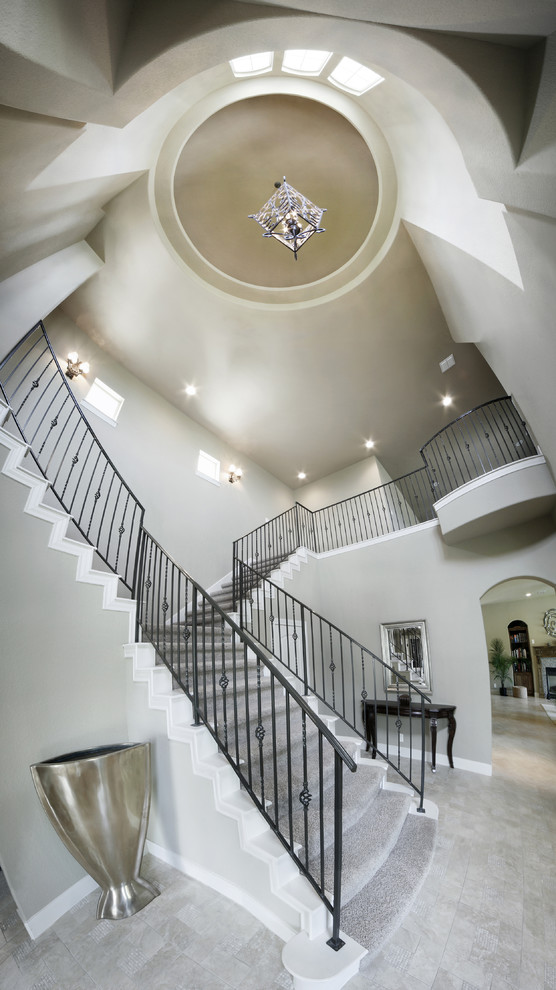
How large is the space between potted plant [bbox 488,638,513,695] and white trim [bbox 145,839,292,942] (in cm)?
1177

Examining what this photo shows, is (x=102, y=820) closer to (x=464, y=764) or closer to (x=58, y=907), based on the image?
(x=58, y=907)

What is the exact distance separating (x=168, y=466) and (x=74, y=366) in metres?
2.23

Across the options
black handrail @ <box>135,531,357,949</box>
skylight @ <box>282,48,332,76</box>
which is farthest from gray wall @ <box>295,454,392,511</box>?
skylight @ <box>282,48,332,76</box>

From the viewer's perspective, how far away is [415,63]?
2.26m

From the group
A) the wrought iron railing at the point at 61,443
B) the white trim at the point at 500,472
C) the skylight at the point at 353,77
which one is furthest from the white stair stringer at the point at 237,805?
the skylight at the point at 353,77

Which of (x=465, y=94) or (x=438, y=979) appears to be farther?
(x=465, y=94)

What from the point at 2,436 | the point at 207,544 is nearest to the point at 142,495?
the point at 207,544

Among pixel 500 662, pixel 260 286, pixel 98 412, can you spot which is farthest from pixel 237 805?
pixel 500 662

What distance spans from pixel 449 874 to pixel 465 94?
→ 4950 mm

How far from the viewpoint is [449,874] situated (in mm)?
2625

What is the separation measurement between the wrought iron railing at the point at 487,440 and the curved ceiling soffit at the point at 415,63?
10.7 feet

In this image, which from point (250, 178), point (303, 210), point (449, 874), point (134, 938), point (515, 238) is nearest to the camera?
point (134, 938)

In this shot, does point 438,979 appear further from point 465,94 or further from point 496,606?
point 496,606

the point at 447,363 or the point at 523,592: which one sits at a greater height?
the point at 447,363
